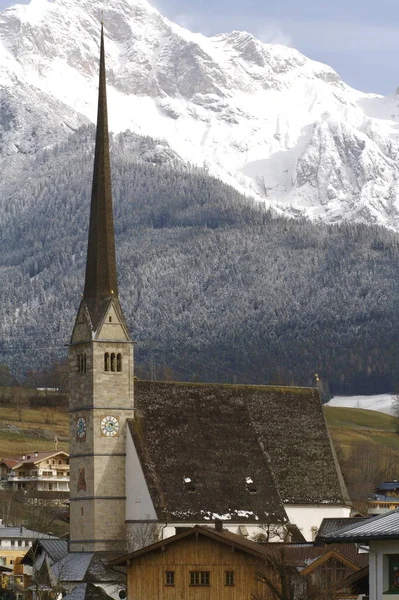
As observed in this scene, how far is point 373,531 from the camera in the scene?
5431cm

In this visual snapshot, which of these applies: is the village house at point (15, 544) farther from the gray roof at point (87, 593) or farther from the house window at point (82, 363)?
the gray roof at point (87, 593)

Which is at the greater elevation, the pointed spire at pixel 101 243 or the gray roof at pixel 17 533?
the pointed spire at pixel 101 243

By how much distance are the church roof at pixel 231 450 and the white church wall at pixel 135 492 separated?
17.1 inches

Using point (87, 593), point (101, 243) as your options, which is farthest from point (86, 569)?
point (101, 243)

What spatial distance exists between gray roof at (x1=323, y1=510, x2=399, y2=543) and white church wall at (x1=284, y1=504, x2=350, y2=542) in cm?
5775

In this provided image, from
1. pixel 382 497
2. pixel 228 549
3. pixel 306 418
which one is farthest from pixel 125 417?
pixel 382 497

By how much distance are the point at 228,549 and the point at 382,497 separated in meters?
111

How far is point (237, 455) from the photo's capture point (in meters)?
115

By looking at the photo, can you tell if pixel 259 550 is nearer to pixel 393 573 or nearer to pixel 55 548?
pixel 393 573

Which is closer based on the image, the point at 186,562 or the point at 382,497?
the point at 186,562

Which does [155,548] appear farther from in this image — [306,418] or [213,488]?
[306,418]

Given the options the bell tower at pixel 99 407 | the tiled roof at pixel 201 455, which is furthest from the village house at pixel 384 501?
the bell tower at pixel 99 407

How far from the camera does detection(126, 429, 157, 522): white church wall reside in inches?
4301

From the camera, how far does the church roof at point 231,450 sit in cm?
11112
